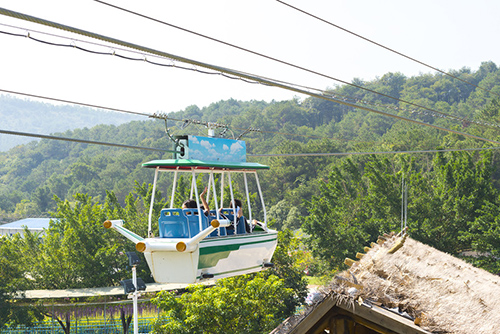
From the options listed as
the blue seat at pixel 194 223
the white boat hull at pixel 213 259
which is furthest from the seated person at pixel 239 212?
the blue seat at pixel 194 223

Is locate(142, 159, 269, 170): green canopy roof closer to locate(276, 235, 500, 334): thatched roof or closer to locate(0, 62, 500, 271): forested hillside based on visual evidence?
locate(0, 62, 500, 271): forested hillside

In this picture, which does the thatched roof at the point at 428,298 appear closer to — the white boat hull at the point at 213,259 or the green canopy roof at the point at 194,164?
the white boat hull at the point at 213,259

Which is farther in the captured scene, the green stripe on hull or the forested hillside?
the forested hillside

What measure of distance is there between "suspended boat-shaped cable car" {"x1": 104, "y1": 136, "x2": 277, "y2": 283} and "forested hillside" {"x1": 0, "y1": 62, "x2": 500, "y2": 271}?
177 centimetres

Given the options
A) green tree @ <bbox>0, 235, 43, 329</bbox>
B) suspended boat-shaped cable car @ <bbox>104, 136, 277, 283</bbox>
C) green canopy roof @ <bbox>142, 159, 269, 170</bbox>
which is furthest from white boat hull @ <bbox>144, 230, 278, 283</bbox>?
green tree @ <bbox>0, 235, 43, 329</bbox>

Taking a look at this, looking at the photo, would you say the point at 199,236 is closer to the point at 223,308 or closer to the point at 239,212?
the point at 239,212

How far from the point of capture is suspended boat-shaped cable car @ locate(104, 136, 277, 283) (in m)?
9.13

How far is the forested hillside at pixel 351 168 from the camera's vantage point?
27875 millimetres

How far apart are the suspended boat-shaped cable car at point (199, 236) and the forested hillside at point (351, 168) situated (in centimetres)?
177

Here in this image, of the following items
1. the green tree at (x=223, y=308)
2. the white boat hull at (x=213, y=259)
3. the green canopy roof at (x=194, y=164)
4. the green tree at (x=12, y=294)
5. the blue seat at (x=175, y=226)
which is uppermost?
the green canopy roof at (x=194, y=164)

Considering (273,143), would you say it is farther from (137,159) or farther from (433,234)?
(433,234)

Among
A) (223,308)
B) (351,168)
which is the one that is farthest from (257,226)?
(351,168)

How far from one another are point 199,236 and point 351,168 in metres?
25.1

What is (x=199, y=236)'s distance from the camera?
882cm
